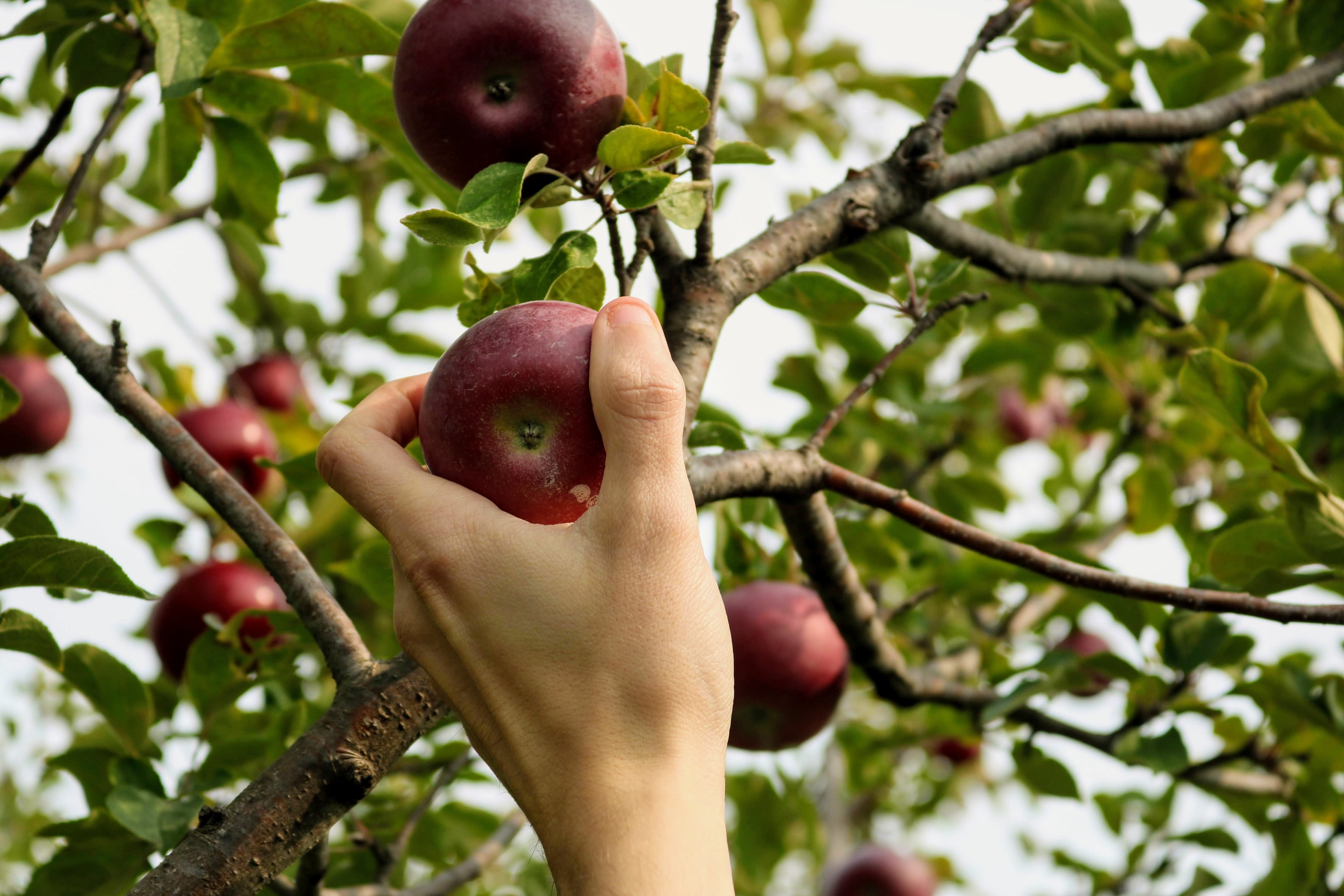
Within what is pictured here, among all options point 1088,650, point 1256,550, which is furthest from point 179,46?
point 1088,650

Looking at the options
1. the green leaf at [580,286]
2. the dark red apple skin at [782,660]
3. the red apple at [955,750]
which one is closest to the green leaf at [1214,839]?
the dark red apple skin at [782,660]

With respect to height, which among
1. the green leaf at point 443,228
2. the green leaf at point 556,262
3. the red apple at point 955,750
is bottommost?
the green leaf at point 443,228

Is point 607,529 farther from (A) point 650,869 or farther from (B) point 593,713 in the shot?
(A) point 650,869

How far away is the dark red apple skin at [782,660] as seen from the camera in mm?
1809

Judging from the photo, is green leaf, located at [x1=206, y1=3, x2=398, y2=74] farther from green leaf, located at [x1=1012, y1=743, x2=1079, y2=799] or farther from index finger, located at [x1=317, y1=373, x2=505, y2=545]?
green leaf, located at [x1=1012, y1=743, x2=1079, y2=799]

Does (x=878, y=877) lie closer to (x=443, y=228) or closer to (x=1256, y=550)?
(x=1256, y=550)

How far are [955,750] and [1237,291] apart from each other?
Answer: 227cm

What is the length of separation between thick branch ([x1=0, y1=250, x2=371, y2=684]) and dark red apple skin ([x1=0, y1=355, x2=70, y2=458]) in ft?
4.54

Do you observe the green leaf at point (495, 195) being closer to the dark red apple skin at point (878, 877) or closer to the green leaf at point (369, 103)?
the green leaf at point (369, 103)

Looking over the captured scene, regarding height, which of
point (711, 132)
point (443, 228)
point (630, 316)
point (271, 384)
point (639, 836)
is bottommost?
point (639, 836)

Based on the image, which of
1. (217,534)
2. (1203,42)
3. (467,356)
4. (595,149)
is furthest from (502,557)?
(1203,42)

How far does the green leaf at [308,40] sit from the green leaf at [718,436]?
1.84ft

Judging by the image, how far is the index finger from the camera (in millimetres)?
831

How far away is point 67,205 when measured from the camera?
120 cm
